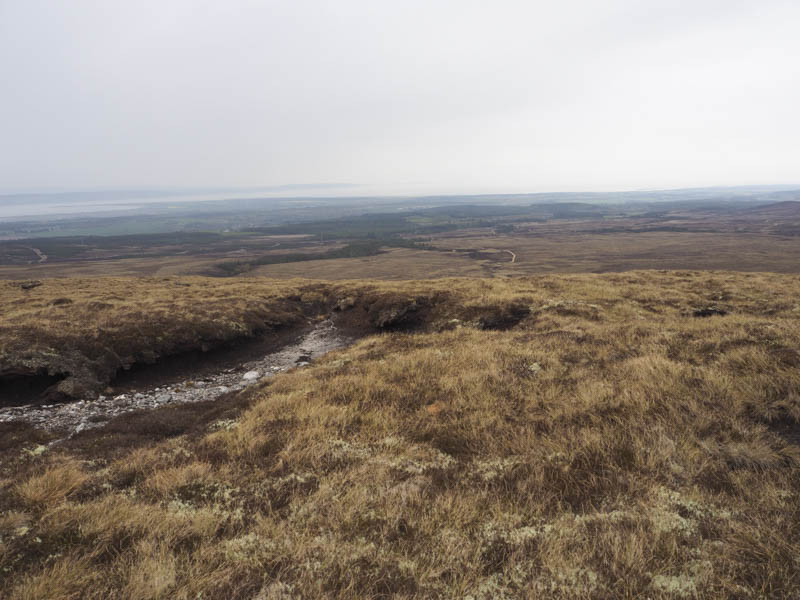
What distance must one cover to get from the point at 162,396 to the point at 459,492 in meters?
12.8

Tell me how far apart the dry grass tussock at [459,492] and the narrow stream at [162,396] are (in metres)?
3.78

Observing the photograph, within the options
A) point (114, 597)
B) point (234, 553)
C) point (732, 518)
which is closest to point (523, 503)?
point (732, 518)

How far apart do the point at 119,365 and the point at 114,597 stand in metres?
15.3

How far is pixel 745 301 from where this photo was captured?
75.1 ft

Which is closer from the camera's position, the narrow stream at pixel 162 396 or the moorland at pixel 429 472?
the moorland at pixel 429 472

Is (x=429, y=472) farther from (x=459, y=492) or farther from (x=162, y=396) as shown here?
(x=162, y=396)

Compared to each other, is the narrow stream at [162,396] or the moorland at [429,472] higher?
the moorland at [429,472]

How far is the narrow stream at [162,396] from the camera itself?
11656 mm

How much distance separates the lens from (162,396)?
45.3ft

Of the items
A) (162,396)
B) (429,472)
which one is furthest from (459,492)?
(162,396)

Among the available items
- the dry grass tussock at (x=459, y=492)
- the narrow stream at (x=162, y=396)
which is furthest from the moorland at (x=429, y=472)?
the narrow stream at (x=162, y=396)

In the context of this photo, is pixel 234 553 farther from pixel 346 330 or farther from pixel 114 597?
pixel 346 330

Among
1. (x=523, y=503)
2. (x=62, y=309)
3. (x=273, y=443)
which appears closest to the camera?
(x=523, y=503)

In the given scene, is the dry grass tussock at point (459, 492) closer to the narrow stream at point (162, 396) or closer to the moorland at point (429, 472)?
the moorland at point (429, 472)
